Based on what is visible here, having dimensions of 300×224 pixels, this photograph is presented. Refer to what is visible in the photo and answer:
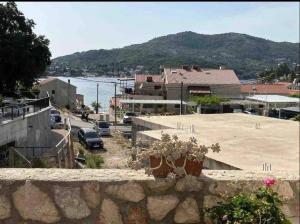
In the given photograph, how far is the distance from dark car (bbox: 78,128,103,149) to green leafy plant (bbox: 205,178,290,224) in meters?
30.6

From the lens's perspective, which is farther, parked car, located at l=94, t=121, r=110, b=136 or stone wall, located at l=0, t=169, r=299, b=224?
parked car, located at l=94, t=121, r=110, b=136

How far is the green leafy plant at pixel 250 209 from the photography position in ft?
11.9

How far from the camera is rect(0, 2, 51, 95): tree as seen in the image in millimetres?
29922

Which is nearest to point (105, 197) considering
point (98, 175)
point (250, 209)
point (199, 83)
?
point (98, 175)

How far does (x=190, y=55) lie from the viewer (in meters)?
162

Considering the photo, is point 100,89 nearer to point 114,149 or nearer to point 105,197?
point 114,149

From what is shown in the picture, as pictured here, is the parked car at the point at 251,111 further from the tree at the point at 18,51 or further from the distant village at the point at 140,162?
the tree at the point at 18,51

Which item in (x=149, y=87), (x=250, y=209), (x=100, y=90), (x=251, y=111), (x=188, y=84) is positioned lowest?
(x=100, y=90)

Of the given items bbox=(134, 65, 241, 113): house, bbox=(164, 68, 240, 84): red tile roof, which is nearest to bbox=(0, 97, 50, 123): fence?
bbox=(134, 65, 241, 113): house

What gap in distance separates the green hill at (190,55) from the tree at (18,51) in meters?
93.3

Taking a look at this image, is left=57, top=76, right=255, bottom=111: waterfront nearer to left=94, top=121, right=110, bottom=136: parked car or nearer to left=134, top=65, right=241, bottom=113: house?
left=134, top=65, right=241, bottom=113: house

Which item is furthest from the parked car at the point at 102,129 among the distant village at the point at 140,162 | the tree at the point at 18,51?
the tree at the point at 18,51

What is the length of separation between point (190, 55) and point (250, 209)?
524 ft

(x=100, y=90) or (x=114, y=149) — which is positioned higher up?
(x=114, y=149)
